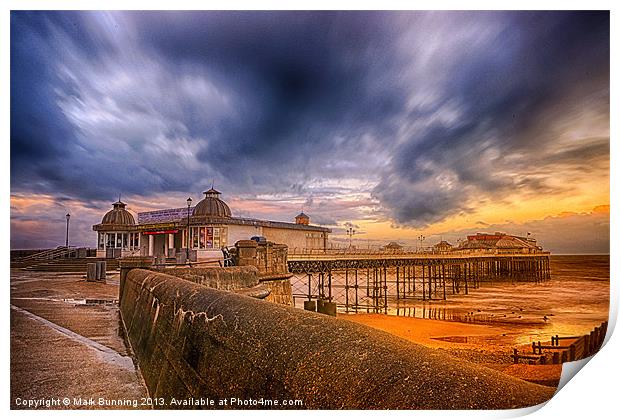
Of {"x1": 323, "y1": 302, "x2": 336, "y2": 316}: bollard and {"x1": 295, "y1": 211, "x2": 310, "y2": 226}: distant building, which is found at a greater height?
{"x1": 295, "y1": 211, "x2": 310, "y2": 226}: distant building

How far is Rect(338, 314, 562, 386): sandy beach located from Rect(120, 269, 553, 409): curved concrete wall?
16.3ft

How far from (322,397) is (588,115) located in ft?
12.2

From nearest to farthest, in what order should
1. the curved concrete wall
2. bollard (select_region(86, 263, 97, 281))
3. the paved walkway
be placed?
the curved concrete wall, the paved walkway, bollard (select_region(86, 263, 97, 281))

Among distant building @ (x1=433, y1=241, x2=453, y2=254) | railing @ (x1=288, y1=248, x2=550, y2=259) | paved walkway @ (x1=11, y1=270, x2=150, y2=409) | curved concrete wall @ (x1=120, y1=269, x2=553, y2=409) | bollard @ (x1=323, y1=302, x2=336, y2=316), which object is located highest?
distant building @ (x1=433, y1=241, x2=453, y2=254)

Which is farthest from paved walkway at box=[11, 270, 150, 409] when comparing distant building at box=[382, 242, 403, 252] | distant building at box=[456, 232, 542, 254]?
distant building at box=[382, 242, 403, 252]

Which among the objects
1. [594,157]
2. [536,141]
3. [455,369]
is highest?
[536,141]

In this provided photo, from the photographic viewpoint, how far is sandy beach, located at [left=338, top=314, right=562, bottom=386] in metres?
8.22

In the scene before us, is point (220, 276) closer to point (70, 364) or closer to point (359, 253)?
point (70, 364)

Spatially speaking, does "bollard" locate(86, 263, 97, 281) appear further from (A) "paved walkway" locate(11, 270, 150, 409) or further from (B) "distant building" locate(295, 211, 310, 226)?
(B) "distant building" locate(295, 211, 310, 226)

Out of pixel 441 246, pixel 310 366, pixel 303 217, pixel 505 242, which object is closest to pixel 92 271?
pixel 303 217

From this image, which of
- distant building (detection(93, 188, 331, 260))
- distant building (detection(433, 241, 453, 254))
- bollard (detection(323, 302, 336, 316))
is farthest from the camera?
distant building (detection(93, 188, 331, 260))
